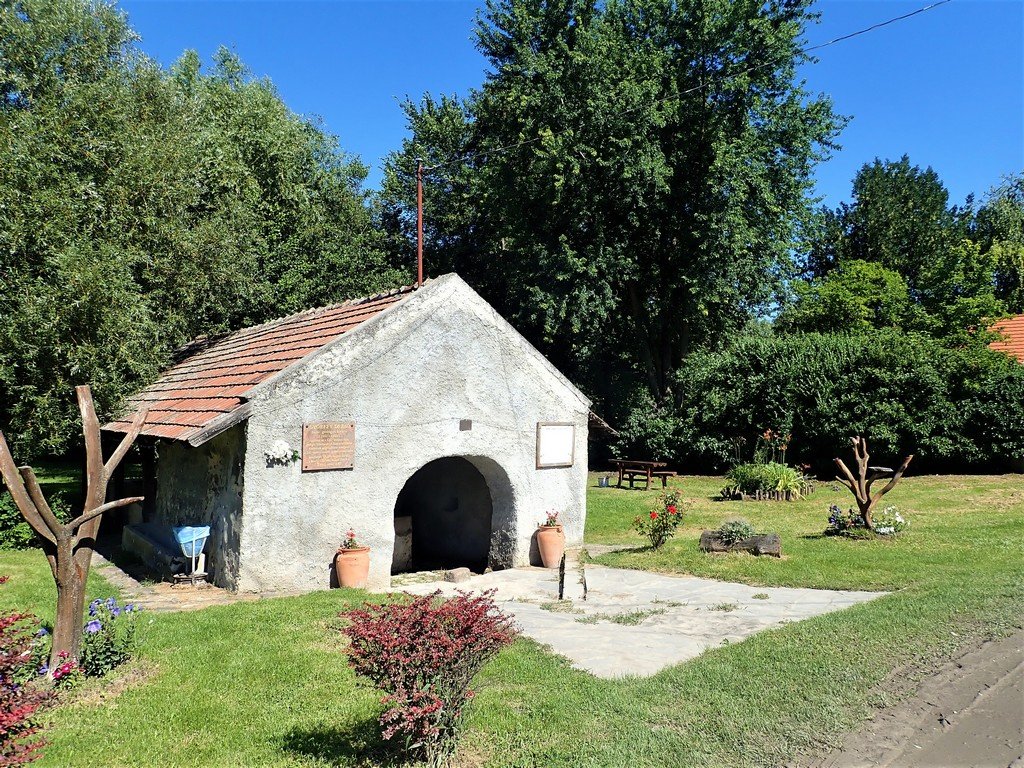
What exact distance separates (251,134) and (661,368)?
18.5 metres

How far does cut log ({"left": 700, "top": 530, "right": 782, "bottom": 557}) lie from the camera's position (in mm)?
13172

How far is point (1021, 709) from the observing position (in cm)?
625

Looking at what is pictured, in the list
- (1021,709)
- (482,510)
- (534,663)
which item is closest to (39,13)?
(482,510)

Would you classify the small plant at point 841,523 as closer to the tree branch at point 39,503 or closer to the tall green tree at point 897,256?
the tree branch at point 39,503

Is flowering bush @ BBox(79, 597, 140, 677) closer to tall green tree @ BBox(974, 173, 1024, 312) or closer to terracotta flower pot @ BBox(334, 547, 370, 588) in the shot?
terracotta flower pot @ BBox(334, 547, 370, 588)

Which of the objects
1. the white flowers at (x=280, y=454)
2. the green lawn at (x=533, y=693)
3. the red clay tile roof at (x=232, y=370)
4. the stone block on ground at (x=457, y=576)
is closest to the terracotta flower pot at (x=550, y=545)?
the stone block on ground at (x=457, y=576)

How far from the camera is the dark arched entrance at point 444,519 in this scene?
14.6 meters

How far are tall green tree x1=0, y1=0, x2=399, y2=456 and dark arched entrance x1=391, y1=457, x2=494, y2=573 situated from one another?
Answer: 19.8 feet

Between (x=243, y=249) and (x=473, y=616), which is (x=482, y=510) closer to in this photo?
(x=473, y=616)

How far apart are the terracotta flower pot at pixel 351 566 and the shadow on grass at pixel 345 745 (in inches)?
202

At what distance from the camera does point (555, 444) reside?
13.8m

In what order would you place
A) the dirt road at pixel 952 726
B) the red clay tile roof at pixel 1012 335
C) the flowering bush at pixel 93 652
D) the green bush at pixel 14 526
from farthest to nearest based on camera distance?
the red clay tile roof at pixel 1012 335
the green bush at pixel 14 526
the flowering bush at pixel 93 652
the dirt road at pixel 952 726

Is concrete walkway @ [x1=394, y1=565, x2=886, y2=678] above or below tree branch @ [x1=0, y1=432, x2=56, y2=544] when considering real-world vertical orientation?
below

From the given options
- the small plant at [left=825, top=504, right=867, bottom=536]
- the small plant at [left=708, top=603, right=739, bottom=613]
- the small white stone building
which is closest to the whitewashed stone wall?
the small white stone building
